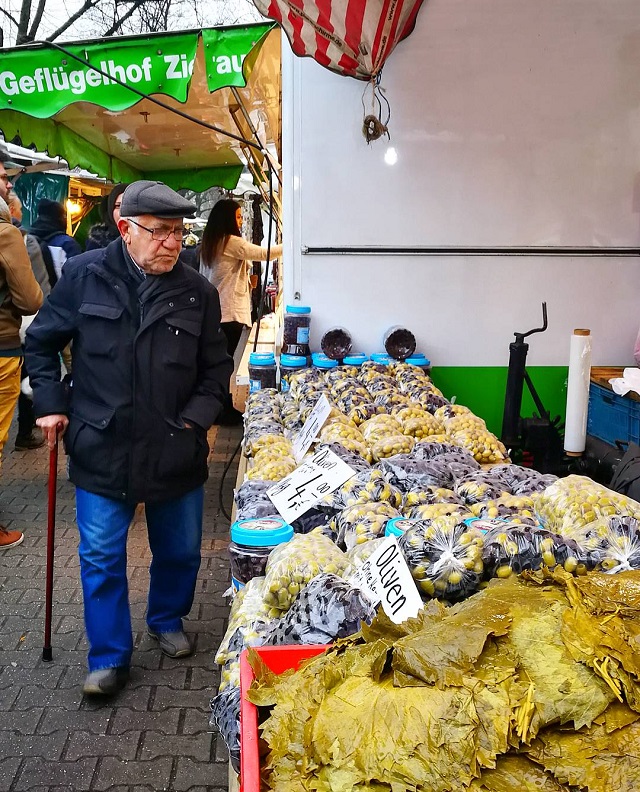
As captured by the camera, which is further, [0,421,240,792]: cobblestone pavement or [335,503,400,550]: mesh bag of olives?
[0,421,240,792]: cobblestone pavement

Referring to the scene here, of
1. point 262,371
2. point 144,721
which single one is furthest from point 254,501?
point 262,371

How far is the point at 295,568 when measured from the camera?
70.6 inches

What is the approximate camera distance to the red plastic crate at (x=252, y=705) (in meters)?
1.12

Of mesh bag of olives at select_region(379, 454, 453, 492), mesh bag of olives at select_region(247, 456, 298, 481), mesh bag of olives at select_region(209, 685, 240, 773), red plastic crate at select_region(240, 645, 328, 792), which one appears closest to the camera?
red plastic crate at select_region(240, 645, 328, 792)

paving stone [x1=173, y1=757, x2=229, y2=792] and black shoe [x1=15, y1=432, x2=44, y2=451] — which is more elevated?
black shoe [x1=15, y1=432, x2=44, y2=451]

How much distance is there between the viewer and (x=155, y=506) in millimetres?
3299

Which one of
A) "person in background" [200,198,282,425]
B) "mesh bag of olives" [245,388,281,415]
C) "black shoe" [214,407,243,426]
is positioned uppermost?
"person in background" [200,198,282,425]

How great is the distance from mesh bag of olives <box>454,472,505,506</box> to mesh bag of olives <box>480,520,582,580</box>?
1.95 feet

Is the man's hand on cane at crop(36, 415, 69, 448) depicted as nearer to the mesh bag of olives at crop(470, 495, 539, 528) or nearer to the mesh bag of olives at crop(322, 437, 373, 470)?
the mesh bag of olives at crop(322, 437, 373, 470)

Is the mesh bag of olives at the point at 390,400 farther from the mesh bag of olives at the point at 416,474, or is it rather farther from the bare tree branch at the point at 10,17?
the bare tree branch at the point at 10,17

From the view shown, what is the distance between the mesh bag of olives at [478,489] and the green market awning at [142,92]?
2.83 metres

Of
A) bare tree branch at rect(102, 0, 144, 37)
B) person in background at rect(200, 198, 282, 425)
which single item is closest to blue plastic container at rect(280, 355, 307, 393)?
person in background at rect(200, 198, 282, 425)

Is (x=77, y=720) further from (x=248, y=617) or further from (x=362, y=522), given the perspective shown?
(x=362, y=522)

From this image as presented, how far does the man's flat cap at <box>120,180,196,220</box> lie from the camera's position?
9.27 feet
